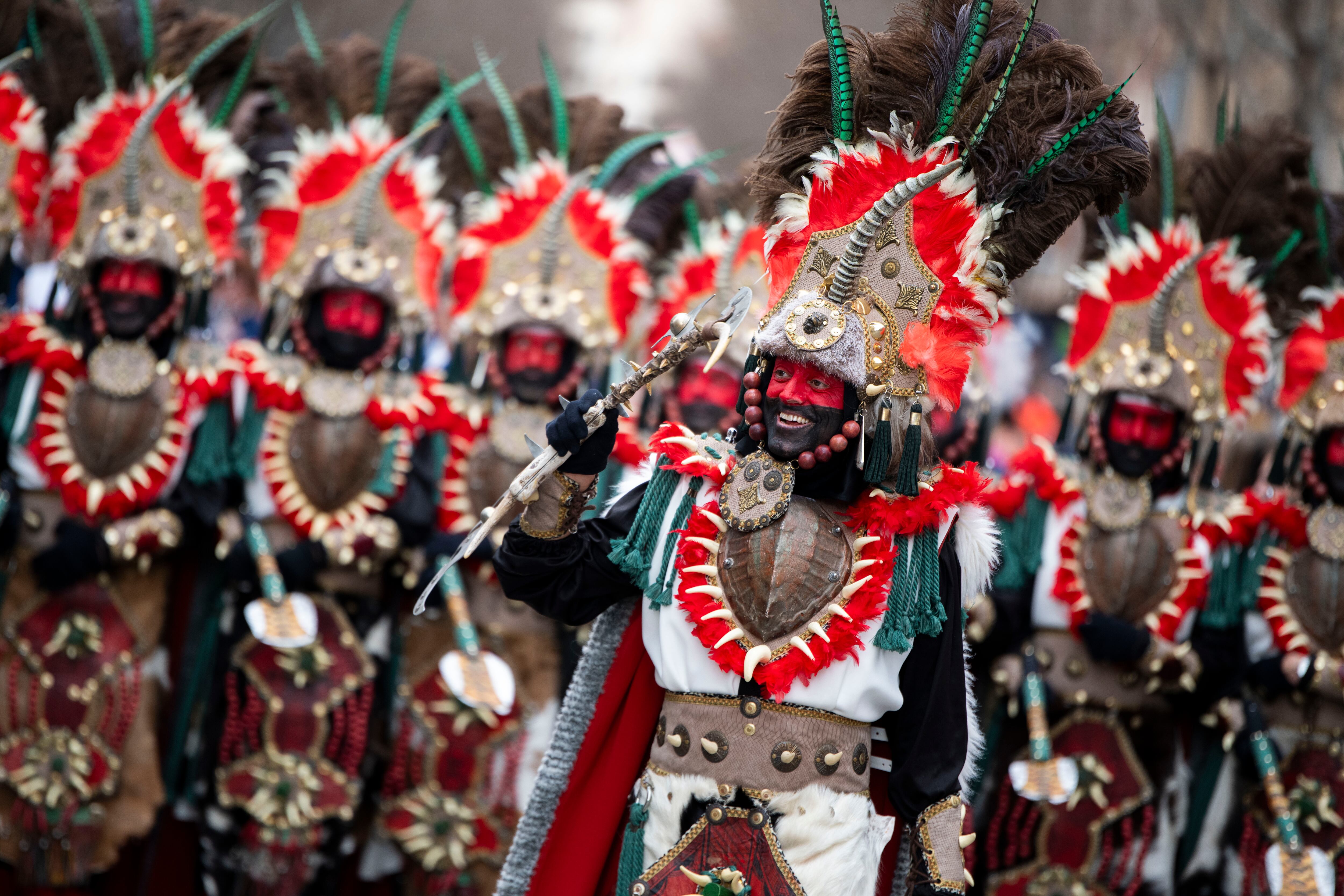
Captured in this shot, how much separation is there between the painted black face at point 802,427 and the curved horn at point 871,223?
0.87 ft

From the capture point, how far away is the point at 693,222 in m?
6.55

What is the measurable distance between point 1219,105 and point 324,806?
→ 16.2 ft

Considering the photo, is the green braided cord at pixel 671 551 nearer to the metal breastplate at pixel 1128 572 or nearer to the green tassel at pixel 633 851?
the green tassel at pixel 633 851

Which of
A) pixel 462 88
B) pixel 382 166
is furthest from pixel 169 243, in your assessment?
pixel 462 88

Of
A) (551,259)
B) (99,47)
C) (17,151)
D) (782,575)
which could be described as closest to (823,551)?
(782,575)

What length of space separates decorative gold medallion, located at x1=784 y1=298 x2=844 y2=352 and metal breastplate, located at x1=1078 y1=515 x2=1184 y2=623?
275 cm

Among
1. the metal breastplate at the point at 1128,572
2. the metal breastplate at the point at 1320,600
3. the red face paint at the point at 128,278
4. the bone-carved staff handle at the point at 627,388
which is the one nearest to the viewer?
the bone-carved staff handle at the point at 627,388

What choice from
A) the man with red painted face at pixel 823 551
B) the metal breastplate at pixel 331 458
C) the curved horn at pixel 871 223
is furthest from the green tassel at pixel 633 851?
the metal breastplate at pixel 331 458

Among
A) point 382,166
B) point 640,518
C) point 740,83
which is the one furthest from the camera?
point 740,83

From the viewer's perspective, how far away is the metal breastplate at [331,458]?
18.2ft

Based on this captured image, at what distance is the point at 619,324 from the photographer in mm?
6051

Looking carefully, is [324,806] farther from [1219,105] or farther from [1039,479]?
[1219,105]

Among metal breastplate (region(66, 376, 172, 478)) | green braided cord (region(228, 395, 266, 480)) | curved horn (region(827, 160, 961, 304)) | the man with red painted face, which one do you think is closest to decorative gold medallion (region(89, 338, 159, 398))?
metal breastplate (region(66, 376, 172, 478))

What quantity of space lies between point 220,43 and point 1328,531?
5.15m
